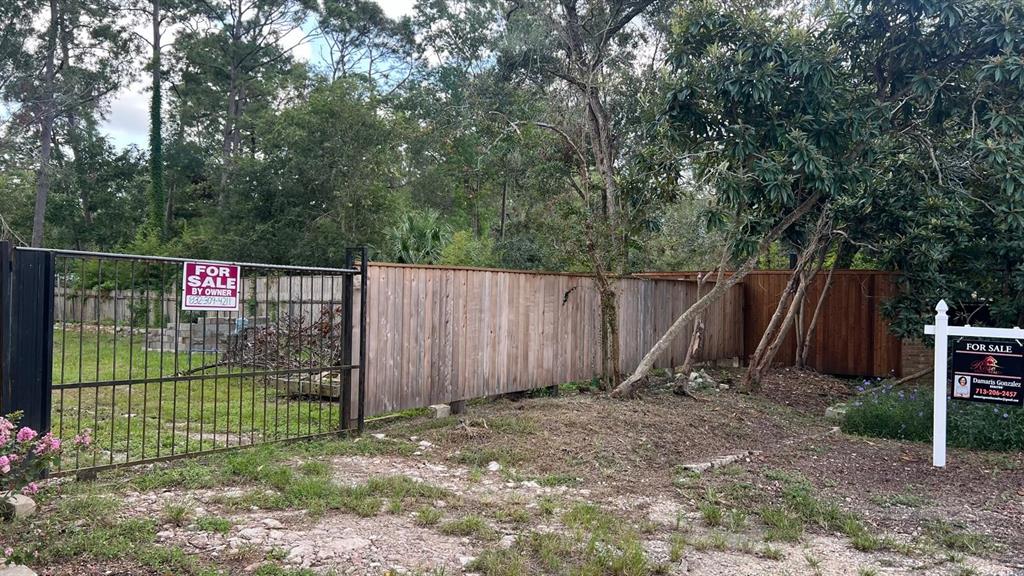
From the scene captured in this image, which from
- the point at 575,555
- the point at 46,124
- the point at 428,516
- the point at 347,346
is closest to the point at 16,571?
the point at 428,516

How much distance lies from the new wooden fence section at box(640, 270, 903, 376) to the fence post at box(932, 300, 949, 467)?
5652mm

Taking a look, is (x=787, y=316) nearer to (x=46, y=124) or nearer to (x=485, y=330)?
(x=485, y=330)

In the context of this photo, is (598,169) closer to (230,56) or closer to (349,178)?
(349,178)

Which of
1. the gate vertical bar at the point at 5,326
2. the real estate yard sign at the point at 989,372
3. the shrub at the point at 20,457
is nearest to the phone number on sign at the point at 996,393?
the real estate yard sign at the point at 989,372

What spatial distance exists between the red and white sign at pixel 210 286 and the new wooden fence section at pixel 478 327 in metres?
0.20

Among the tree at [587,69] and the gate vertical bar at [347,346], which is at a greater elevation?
the tree at [587,69]

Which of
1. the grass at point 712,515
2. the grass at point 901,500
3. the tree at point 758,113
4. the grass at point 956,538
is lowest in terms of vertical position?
the grass at point 901,500

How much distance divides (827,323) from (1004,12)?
6593mm

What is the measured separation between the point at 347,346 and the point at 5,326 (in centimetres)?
258

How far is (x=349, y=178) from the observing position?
1959 centimetres

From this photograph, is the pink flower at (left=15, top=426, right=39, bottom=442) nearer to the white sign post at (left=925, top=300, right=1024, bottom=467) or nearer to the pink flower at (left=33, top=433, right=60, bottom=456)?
the pink flower at (left=33, top=433, right=60, bottom=456)

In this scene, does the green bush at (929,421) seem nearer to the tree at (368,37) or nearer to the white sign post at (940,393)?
the white sign post at (940,393)

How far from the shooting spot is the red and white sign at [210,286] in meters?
5.33

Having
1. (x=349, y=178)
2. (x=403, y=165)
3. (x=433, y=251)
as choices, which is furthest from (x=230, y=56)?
(x=433, y=251)
